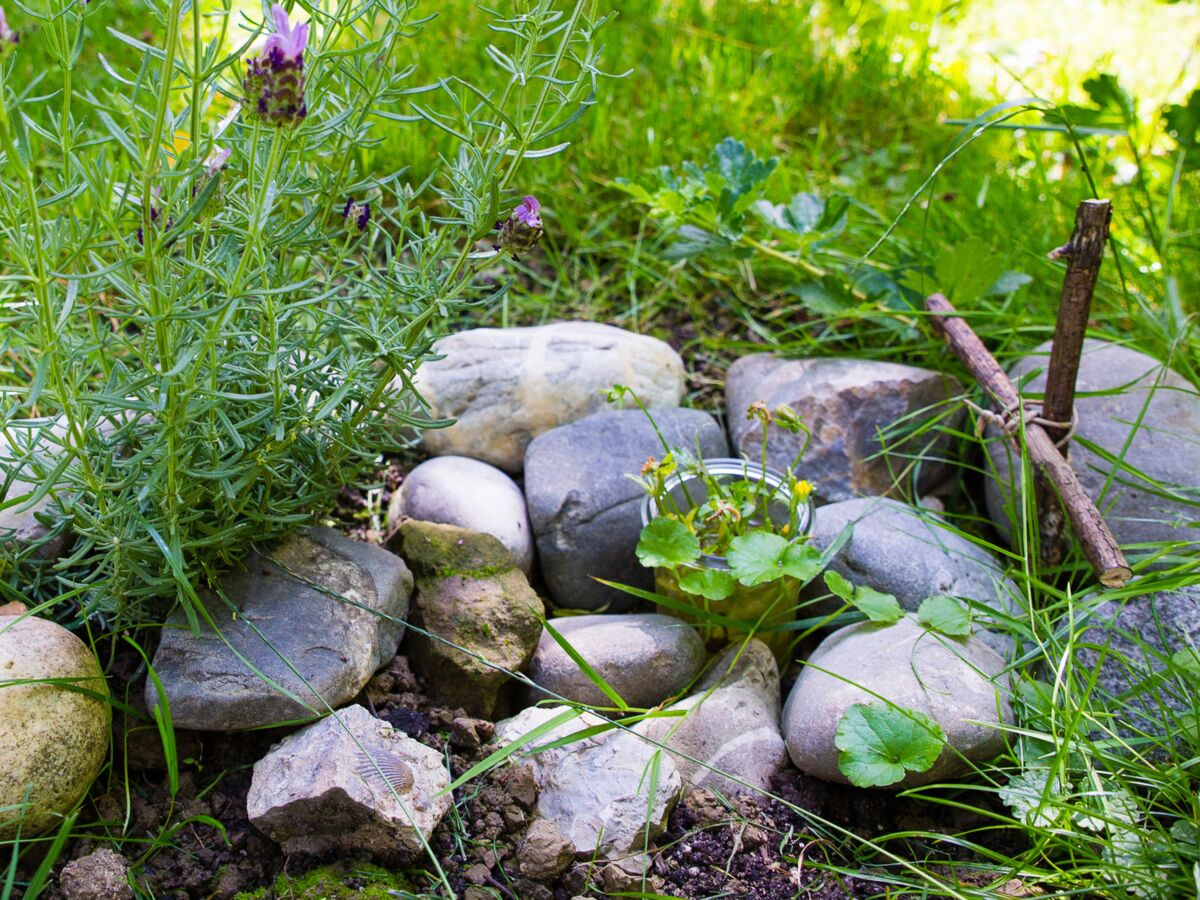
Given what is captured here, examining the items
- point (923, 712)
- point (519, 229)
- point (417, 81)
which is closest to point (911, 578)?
point (923, 712)

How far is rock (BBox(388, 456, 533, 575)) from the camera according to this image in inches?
85.6

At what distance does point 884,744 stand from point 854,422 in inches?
35.8

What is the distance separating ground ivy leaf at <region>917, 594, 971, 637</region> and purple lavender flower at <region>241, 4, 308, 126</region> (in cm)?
135

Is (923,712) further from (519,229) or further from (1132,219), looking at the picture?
(1132,219)

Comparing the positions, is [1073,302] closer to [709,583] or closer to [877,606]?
[877,606]

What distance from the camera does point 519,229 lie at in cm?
153

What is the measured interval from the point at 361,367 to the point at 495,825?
723 millimetres

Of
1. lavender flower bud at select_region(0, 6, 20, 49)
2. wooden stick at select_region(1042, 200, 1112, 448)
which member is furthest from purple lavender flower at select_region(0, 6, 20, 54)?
wooden stick at select_region(1042, 200, 1112, 448)

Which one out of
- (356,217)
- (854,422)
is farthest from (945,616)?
(356,217)

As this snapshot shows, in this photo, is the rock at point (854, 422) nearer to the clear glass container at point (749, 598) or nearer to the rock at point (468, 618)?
the clear glass container at point (749, 598)

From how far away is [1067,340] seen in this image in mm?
2062

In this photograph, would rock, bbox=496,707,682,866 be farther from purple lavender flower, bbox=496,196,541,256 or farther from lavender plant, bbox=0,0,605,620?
purple lavender flower, bbox=496,196,541,256

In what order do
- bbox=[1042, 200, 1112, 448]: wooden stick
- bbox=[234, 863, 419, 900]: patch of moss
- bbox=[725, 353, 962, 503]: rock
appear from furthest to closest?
1. bbox=[725, 353, 962, 503]: rock
2. bbox=[1042, 200, 1112, 448]: wooden stick
3. bbox=[234, 863, 419, 900]: patch of moss

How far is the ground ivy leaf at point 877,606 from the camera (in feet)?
6.31
